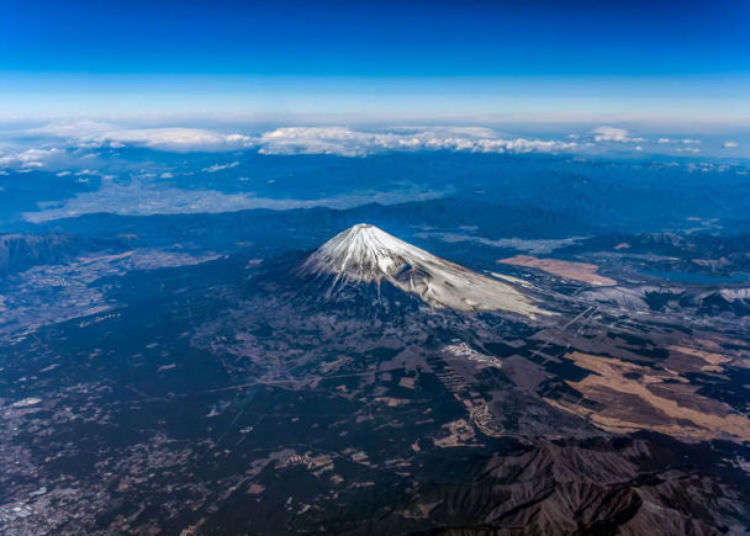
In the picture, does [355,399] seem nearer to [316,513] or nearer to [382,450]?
[382,450]

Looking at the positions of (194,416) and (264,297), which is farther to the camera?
(264,297)

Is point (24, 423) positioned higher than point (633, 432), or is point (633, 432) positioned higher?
point (633, 432)

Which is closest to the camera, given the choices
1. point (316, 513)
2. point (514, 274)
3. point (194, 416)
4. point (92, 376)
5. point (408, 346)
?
point (316, 513)

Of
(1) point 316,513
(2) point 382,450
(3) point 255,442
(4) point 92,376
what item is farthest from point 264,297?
(1) point 316,513

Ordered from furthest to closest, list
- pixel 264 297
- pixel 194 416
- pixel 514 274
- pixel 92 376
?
pixel 514 274
pixel 264 297
pixel 92 376
pixel 194 416

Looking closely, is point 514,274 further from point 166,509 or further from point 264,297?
point 166,509

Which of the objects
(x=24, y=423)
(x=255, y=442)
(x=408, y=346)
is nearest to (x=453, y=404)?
(x=408, y=346)
